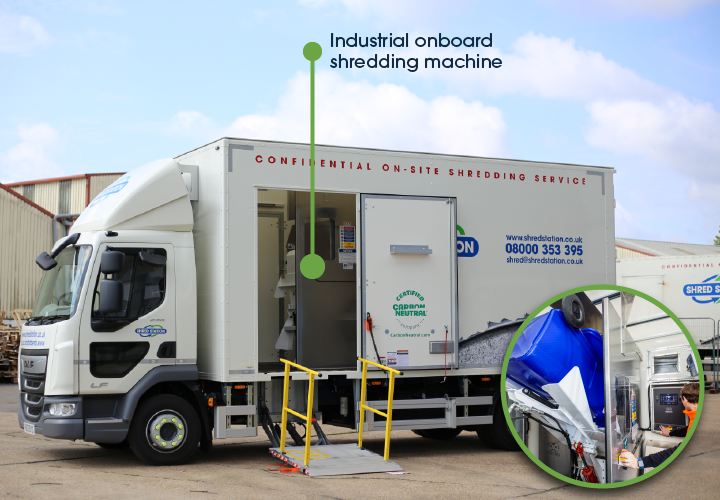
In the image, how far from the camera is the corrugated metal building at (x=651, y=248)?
31.2 meters

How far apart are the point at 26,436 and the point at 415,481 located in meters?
5.99

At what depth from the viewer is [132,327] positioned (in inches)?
328

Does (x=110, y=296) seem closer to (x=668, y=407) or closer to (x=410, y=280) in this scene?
(x=410, y=280)

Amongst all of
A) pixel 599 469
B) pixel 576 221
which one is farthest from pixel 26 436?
pixel 599 469

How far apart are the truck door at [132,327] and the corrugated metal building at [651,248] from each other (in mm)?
25440

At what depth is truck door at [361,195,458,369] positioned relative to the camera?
9.04 meters

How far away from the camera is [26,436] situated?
10805 mm

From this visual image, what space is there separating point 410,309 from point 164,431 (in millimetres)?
3089

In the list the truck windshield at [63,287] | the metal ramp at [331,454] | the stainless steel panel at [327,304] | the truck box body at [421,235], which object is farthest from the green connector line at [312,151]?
the truck windshield at [63,287]

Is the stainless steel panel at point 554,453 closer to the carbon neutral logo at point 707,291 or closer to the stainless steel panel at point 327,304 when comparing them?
the stainless steel panel at point 327,304

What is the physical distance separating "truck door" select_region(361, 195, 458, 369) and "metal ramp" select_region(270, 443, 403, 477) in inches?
43.3

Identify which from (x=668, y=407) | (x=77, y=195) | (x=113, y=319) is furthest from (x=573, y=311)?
(x=77, y=195)

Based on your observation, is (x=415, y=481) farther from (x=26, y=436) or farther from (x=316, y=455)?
(x=26, y=436)

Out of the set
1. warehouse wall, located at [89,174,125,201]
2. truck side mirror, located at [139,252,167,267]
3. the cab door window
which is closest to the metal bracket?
the cab door window
